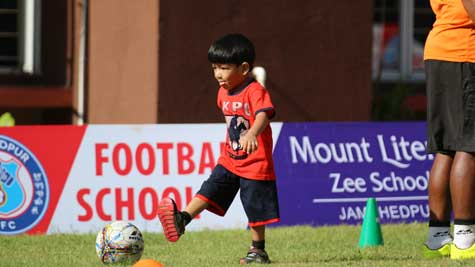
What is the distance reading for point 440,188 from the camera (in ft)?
24.1

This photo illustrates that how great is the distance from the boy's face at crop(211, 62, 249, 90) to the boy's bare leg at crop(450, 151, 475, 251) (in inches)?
59.2

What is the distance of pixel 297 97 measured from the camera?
12344 mm

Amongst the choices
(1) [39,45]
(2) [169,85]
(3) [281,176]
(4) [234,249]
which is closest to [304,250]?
(4) [234,249]

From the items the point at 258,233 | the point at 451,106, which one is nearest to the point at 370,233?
the point at 258,233

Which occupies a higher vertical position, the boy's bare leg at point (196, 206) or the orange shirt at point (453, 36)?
the orange shirt at point (453, 36)

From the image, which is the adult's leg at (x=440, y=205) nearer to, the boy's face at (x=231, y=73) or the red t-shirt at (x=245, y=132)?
the red t-shirt at (x=245, y=132)

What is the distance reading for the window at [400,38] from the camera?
48.9 ft

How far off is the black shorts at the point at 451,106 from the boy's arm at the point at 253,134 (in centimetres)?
115

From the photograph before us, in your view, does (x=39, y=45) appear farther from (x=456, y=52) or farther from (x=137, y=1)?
(x=456, y=52)

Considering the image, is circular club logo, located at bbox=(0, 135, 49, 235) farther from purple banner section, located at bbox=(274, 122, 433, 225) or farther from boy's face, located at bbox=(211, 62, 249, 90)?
boy's face, located at bbox=(211, 62, 249, 90)

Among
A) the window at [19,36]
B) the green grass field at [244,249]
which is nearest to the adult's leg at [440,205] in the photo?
the green grass field at [244,249]

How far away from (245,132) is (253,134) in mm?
332

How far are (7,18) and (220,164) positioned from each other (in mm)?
6603

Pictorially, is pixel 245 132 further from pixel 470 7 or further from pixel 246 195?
pixel 470 7
